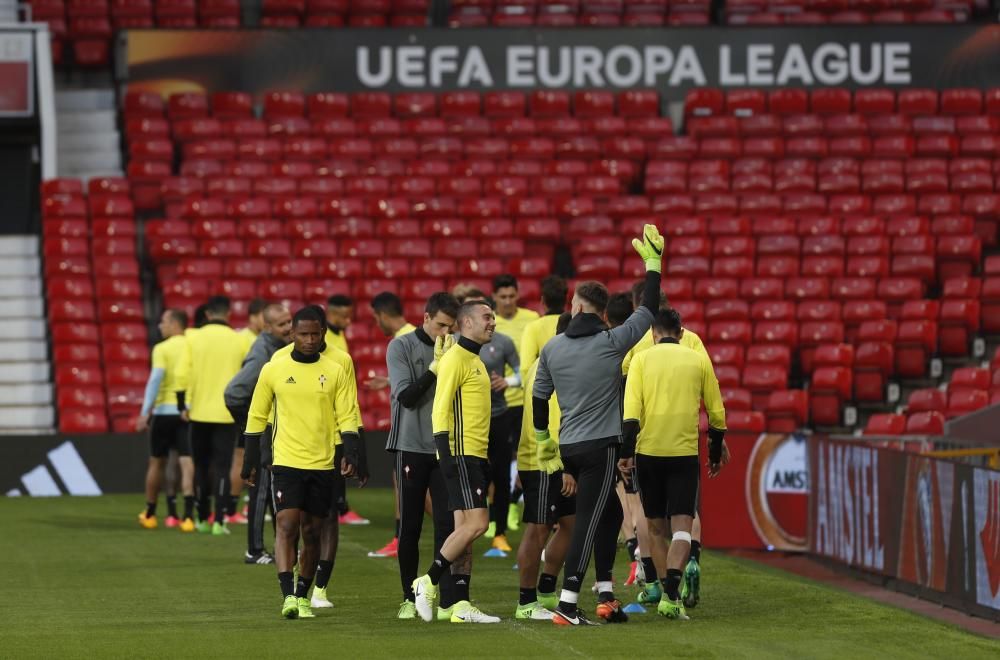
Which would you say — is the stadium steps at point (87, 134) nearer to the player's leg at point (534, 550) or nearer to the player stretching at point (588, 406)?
the player's leg at point (534, 550)

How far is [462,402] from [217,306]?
6361 mm

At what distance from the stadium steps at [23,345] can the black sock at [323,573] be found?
1065 centimetres

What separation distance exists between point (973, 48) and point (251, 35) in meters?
10.9

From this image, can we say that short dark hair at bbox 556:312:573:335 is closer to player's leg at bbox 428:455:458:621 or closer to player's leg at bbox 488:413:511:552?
player's leg at bbox 428:455:458:621

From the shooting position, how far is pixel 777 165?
24953 millimetres

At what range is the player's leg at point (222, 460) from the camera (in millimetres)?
15570

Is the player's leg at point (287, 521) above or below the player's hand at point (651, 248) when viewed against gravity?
below

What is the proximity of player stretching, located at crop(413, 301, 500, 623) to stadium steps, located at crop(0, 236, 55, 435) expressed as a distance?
11.8 metres

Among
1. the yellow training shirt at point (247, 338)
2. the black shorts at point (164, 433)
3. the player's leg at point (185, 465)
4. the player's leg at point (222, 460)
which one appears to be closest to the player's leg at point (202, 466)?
the player's leg at point (222, 460)

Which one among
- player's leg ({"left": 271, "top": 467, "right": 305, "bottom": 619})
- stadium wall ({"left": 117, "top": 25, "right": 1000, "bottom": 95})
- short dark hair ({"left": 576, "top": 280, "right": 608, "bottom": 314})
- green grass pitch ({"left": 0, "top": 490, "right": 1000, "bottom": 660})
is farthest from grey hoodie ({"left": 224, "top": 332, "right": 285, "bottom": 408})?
stadium wall ({"left": 117, "top": 25, "right": 1000, "bottom": 95})

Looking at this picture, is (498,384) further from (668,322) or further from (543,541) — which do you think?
(543,541)

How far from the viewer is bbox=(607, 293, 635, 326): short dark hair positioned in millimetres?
10633

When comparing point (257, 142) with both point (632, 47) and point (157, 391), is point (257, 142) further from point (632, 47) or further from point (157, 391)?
point (157, 391)

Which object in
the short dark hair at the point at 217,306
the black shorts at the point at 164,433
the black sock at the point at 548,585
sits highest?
the short dark hair at the point at 217,306
